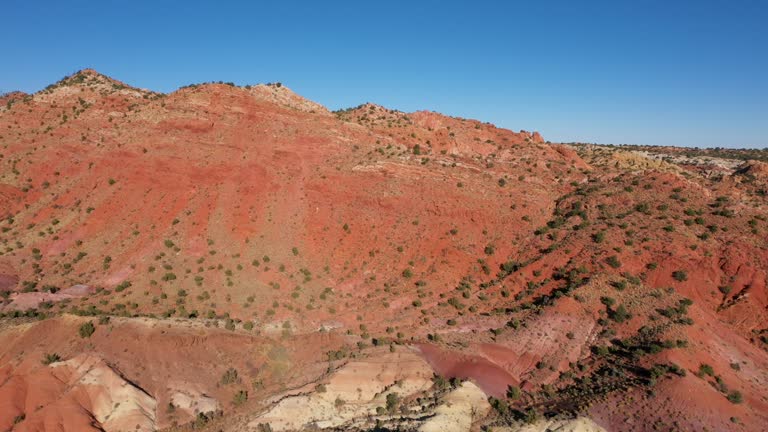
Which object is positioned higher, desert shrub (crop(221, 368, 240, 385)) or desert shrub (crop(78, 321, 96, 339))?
desert shrub (crop(78, 321, 96, 339))

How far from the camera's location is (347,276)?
3338cm

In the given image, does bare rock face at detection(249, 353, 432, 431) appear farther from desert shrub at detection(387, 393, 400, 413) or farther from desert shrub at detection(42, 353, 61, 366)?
desert shrub at detection(42, 353, 61, 366)

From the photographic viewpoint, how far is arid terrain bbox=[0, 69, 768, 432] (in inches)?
874

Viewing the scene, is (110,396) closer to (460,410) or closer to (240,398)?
(240,398)

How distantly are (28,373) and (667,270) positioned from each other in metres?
39.2

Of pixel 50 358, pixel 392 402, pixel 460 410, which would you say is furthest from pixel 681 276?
pixel 50 358

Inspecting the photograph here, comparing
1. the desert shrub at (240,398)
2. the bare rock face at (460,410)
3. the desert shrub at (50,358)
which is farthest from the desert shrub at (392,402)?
the desert shrub at (50,358)

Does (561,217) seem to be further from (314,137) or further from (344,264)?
(314,137)

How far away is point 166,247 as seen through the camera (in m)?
33.4

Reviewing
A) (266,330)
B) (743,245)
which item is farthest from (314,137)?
(743,245)

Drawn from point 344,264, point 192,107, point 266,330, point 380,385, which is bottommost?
point 380,385

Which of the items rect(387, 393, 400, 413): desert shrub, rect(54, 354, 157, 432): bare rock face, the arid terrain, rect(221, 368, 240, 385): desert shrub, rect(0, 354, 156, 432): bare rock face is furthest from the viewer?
rect(221, 368, 240, 385): desert shrub

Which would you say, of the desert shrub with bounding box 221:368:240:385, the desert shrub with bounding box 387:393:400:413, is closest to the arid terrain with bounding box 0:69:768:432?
the desert shrub with bounding box 221:368:240:385

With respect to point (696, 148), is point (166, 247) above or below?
below
